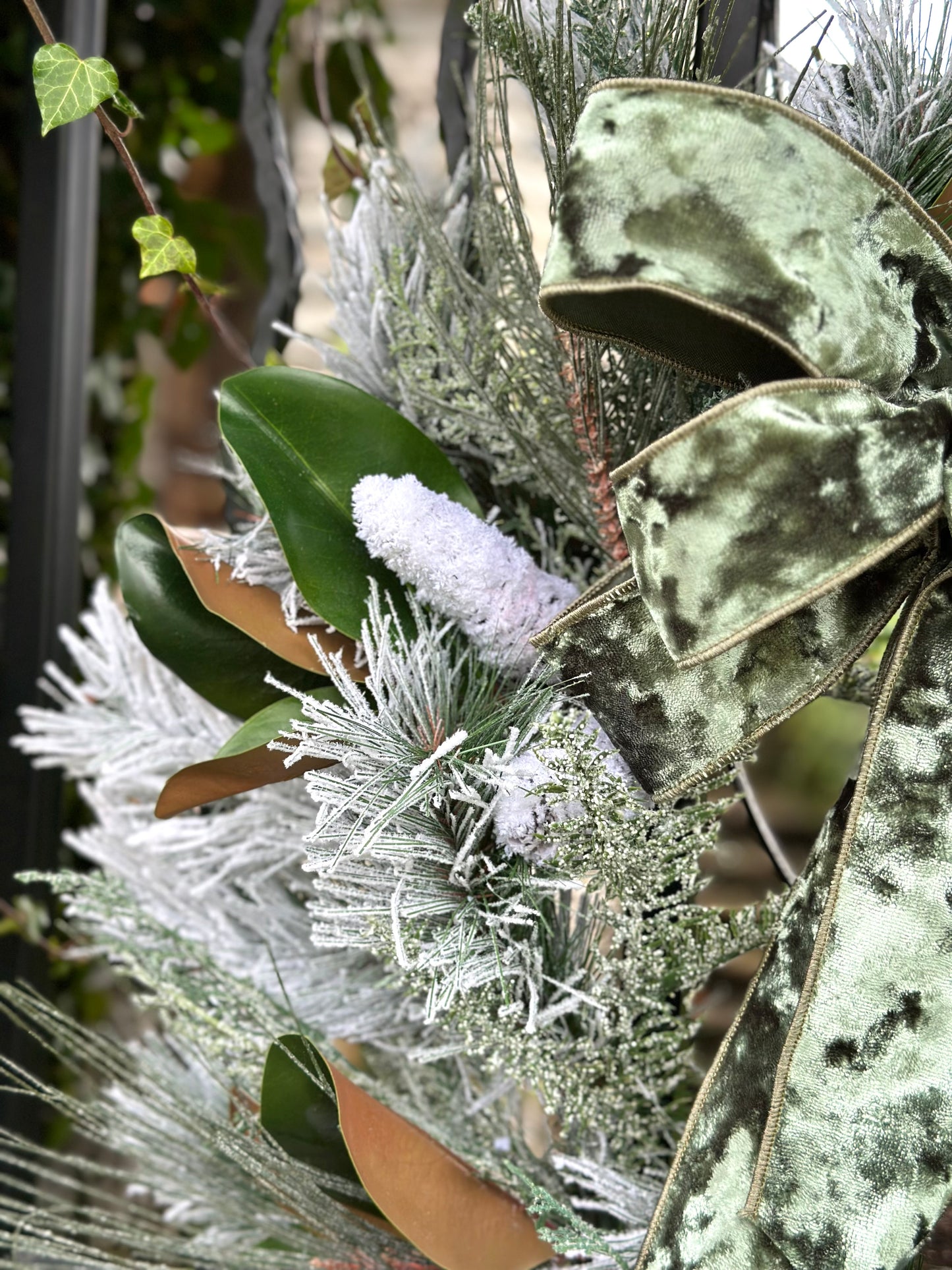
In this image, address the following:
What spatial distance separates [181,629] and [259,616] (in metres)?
0.04

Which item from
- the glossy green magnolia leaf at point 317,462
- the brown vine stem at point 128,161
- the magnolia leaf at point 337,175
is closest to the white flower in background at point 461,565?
the glossy green magnolia leaf at point 317,462

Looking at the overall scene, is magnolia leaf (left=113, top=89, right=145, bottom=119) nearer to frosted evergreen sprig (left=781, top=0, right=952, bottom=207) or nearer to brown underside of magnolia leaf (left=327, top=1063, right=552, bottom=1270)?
frosted evergreen sprig (left=781, top=0, right=952, bottom=207)

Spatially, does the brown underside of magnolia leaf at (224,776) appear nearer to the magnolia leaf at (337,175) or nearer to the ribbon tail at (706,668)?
the ribbon tail at (706,668)

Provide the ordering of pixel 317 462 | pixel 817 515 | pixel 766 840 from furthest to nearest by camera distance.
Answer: pixel 766 840 < pixel 317 462 < pixel 817 515

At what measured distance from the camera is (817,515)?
0.27 m

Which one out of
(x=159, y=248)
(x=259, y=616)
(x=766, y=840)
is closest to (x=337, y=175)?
(x=159, y=248)

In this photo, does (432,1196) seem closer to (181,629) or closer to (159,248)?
(181,629)

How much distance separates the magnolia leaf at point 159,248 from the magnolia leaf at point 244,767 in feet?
0.60

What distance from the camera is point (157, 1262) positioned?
0.65 metres

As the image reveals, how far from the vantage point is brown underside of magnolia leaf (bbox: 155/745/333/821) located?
1.22 feet

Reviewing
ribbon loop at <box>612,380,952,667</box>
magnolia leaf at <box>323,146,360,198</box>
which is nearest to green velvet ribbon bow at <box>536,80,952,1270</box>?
ribbon loop at <box>612,380,952,667</box>

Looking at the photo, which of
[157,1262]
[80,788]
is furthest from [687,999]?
[157,1262]

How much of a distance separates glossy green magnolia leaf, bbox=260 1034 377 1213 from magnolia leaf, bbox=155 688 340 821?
10cm

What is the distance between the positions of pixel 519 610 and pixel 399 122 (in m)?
0.47
